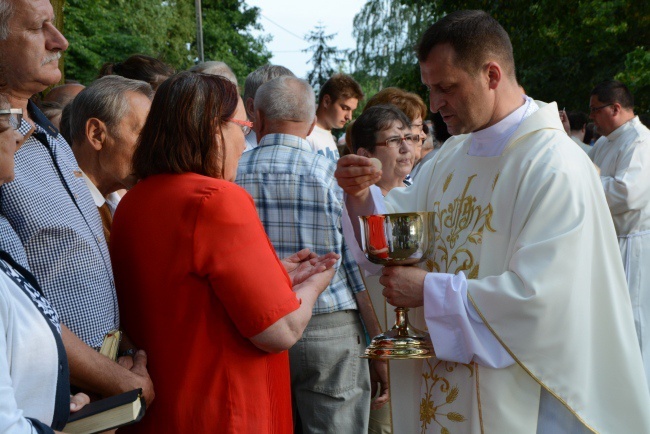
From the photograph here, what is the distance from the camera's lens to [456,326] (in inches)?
120

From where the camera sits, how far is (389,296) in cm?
313

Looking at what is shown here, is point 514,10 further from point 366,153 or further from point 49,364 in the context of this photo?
point 49,364

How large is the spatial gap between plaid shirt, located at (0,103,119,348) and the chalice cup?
3.13 ft

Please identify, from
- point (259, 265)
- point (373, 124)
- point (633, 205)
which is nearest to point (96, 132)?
point (259, 265)

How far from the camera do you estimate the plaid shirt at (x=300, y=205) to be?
4.28 metres

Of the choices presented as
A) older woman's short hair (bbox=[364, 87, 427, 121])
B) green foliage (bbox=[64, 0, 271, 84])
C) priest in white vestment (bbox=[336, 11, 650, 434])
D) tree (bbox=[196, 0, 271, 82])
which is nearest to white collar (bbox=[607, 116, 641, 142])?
older woman's short hair (bbox=[364, 87, 427, 121])

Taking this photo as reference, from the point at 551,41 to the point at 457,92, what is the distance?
1839 centimetres

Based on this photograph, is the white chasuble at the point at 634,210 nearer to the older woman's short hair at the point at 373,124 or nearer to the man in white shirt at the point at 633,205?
the man in white shirt at the point at 633,205

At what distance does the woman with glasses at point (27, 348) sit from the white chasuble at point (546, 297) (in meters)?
1.47

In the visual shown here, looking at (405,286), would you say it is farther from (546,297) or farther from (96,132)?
(96,132)

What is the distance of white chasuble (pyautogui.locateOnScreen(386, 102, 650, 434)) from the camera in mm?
2926

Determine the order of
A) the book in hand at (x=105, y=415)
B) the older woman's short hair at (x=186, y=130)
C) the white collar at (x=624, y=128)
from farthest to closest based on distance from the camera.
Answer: the white collar at (x=624, y=128) < the older woman's short hair at (x=186, y=130) < the book in hand at (x=105, y=415)

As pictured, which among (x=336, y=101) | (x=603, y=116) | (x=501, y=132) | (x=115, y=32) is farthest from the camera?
(x=115, y=32)

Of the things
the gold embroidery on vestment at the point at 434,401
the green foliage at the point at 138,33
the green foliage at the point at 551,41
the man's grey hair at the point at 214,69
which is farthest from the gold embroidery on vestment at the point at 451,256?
the green foliage at the point at 551,41
